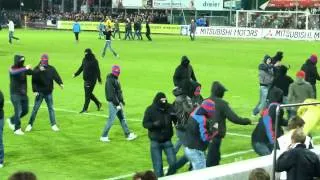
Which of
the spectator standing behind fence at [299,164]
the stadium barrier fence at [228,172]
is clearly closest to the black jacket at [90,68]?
the stadium barrier fence at [228,172]

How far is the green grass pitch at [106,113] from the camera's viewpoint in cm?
1332

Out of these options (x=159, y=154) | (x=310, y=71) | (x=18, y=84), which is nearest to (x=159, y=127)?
(x=159, y=154)

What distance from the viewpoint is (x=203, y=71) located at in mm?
31516

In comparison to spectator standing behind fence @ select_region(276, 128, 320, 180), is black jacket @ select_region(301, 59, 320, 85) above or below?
above

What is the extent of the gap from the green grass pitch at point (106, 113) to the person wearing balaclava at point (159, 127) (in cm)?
133

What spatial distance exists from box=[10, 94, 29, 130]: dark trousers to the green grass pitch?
372 millimetres

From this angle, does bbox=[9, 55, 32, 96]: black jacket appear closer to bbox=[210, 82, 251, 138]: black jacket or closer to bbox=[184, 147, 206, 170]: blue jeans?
bbox=[210, 82, 251, 138]: black jacket

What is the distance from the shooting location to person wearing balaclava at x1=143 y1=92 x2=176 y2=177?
37.6 feet

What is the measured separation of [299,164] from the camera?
8.06 m

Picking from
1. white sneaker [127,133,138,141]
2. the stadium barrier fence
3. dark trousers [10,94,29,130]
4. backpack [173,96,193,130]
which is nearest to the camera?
the stadium barrier fence

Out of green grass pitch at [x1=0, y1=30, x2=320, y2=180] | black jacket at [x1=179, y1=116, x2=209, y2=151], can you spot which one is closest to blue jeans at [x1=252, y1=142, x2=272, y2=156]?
black jacket at [x1=179, y1=116, x2=209, y2=151]

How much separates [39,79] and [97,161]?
3.78 meters

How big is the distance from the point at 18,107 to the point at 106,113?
418 cm

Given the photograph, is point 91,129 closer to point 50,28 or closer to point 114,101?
point 114,101
